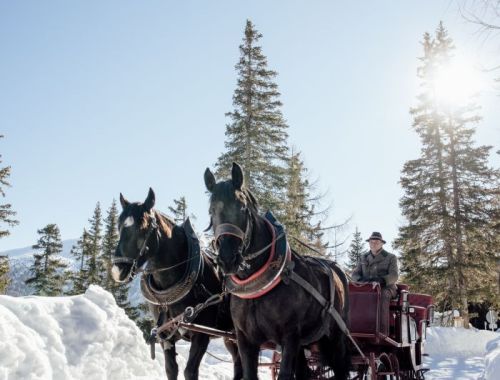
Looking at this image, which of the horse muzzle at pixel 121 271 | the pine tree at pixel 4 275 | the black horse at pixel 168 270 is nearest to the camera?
the horse muzzle at pixel 121 271

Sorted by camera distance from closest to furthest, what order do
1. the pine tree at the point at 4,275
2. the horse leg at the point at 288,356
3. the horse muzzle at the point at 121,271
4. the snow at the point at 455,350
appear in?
the horse leg at the point at 288,356
the horse muzzle at the point at 121,271
the snow at the point at 455,350
the pine tree at the point at 4,275

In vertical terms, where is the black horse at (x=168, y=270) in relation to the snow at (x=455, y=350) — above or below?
above

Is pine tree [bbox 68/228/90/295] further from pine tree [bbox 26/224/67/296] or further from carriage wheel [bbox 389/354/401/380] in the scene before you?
carriage wheel [bbox 389/354/401/380]

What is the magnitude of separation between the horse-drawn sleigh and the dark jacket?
1.03ft

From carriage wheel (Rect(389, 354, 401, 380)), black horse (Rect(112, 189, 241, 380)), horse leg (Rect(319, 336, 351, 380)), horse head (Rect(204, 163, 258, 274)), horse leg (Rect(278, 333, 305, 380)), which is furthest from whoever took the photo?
carriage wheel (Rect(389, 354, 401, 380))

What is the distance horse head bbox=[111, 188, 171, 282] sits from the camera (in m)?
5.39

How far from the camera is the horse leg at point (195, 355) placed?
220 inches

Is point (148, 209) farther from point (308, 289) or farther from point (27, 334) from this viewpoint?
point (27, 334)

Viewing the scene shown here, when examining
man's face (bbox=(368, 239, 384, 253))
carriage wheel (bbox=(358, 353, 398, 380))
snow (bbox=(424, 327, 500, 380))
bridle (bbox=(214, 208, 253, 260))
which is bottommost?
snow (bbox=(424, 327, 500, 380))

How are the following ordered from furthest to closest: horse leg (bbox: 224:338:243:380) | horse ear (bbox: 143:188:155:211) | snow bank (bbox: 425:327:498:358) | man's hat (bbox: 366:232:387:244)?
snow bank (bbox: 425:327:498:358)
man's hat (bbox: 366:232:387:244)
horse leg (bbox: 224:338:243:380)
horse ear (bbox: 143:188:155:211)

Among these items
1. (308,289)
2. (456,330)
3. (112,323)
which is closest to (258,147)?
(456,330)

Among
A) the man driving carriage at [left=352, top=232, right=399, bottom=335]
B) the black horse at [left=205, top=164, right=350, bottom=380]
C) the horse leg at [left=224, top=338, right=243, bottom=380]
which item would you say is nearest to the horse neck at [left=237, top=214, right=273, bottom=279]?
the black horse at [left=205, top=164, right=350, bottom=380]

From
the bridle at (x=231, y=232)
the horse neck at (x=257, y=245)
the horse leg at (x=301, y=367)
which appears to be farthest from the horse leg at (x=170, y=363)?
the bridle at (x=231, y=232)

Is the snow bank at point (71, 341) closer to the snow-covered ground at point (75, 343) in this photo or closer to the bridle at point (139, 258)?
the snow-covered ground at point (75, 343)
